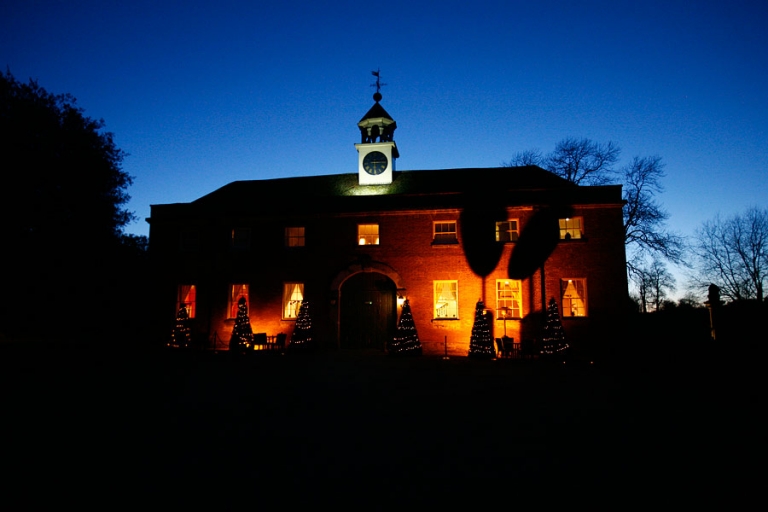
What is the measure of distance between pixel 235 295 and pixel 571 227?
610 inches

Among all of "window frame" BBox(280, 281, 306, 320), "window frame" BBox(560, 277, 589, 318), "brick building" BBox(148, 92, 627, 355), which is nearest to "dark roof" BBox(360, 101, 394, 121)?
"brick building" BBox(148, 92, 627, 355)

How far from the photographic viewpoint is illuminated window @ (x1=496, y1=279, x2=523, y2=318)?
62.2 ft

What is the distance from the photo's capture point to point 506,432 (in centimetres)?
589

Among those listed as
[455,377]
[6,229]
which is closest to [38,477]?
[455,377]

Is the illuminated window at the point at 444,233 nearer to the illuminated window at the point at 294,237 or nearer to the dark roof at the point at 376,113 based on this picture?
the illuminated window at the point at 294,237

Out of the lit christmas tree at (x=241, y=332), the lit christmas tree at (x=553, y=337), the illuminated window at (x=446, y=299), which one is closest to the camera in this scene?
the lit christmas tree at (x=553, y=337)

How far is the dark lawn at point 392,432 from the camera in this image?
13.9ft

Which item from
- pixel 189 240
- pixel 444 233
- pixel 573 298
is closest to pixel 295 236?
pixel 189 240

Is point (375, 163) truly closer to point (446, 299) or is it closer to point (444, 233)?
point (444, 233)

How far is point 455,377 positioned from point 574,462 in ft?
21.6

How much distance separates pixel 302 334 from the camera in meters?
18.7

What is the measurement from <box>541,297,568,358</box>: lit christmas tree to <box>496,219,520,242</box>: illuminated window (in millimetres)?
3512

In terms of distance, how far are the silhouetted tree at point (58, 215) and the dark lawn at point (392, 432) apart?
1719cm

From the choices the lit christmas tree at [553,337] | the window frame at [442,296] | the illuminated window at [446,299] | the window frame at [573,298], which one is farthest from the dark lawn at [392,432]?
the illuminated window at [446,299]
